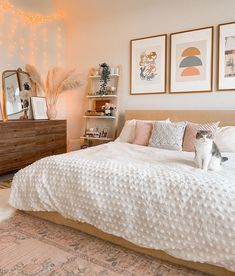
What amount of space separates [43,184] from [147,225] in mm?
895

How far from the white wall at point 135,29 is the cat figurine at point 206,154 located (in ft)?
5.52

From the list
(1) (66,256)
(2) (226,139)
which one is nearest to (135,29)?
(2) (226,139)

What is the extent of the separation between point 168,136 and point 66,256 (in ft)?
5.63

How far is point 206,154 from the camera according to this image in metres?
1.62

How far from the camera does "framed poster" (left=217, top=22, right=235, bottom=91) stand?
2973mm

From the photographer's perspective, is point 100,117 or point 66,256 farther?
point 100,117

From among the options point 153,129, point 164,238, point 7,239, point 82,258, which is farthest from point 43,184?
point 153,129

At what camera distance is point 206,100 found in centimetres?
321

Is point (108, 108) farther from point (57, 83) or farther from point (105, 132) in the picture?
point (57, 83)

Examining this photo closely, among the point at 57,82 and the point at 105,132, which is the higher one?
the point at 57,82

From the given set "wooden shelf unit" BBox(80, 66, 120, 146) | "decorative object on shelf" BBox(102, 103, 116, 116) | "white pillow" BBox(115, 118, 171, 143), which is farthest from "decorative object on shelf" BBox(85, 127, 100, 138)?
"white pillow" BBox(115, 118, 171, 143)

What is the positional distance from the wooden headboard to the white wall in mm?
154

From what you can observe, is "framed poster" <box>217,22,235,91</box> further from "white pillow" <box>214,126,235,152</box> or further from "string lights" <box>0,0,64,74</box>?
"string lights" <box>0,0,64,74</box>

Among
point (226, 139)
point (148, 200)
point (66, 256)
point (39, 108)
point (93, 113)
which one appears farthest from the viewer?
point (93, 113)
